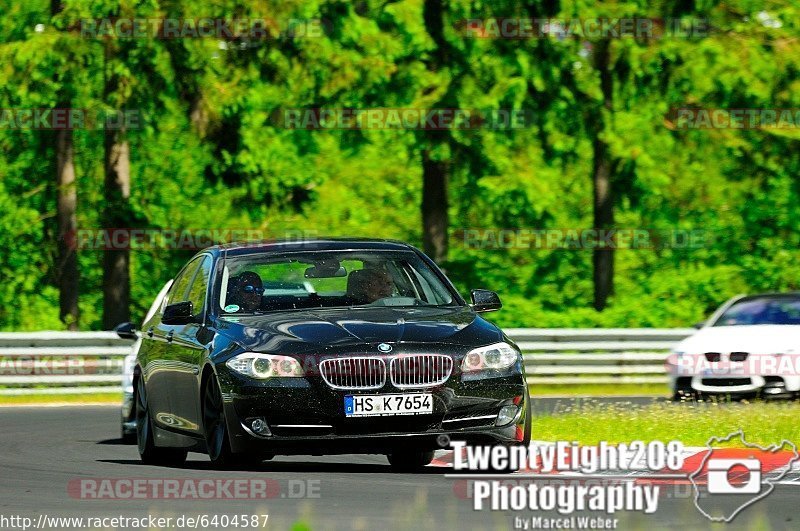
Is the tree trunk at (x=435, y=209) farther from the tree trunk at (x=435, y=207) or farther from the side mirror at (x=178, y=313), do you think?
the side mirror at (x=178, y=313)

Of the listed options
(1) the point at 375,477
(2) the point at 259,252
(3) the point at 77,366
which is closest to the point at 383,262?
(2) the point at 259,252

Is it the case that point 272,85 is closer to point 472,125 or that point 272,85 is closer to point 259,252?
point 472,125

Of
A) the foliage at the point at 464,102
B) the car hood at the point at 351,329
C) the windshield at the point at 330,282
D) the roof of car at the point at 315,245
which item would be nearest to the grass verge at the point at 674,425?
the windshield at the point at 330,282

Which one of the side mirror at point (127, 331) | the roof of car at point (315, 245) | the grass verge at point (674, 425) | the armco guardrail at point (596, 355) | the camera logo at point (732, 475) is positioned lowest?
the armco guardrail at point (596, 355)

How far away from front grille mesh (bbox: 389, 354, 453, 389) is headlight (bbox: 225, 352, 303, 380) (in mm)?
598

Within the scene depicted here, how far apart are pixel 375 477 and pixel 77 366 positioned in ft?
51.2

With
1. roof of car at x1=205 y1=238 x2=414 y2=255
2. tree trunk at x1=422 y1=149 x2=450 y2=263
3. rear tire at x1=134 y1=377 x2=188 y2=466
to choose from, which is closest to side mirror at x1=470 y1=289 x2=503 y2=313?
roof of car at x1=205 y1=238 x2=414 y2=255

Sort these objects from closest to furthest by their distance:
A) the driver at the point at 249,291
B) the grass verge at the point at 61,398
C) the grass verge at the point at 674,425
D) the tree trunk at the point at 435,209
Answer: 1. the driver at the point at 249,291
2. the grass verge at the point at 674,425
3. the grass verge at the point at 61,398
4. the tree trunk at the point at 435,209

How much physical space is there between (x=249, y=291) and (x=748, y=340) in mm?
9591

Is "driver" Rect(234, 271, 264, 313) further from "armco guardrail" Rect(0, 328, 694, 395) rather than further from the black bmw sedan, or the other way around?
"armco guardrail" Rect(0, 328, 694, 395)

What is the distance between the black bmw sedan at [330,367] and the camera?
11.7 meters

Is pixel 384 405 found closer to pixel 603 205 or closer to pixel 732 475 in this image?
pixel 732 475

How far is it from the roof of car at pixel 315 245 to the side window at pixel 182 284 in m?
0.44

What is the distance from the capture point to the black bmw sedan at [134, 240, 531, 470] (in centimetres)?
1170
